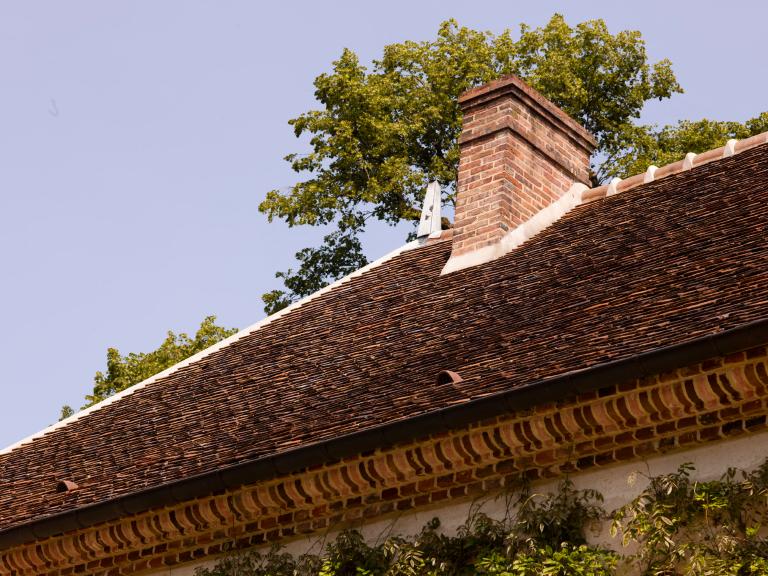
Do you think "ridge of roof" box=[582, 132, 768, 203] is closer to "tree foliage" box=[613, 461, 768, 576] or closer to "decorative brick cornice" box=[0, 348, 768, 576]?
"decorative brick cornice" box=[0, 348, 768, 576]

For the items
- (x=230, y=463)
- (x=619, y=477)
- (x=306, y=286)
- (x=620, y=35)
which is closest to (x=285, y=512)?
(x=230, y=463)

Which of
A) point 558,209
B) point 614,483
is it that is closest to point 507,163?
point 558,209

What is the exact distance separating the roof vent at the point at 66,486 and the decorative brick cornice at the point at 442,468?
24.7 inches

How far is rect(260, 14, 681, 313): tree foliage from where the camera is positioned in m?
27.1

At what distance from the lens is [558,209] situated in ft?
52.9

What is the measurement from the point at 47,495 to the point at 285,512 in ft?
9.86

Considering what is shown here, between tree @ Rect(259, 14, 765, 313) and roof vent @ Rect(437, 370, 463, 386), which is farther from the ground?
tree @ Rect(259, 14, 765, 313)

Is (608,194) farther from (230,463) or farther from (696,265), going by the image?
(230,463)

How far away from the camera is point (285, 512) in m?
11.8

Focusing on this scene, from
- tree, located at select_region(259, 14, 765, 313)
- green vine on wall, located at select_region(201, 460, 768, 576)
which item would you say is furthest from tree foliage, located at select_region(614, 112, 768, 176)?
green vine on wall, located at select_region(201, 460, 768, 576)

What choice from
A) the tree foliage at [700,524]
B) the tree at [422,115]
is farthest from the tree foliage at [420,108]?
the tree foliage at [700,524]

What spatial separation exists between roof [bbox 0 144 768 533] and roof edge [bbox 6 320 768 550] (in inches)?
4.1

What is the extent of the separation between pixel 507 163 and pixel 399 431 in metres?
6.14

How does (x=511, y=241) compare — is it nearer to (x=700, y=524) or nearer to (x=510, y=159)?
(x=510, y=159)
